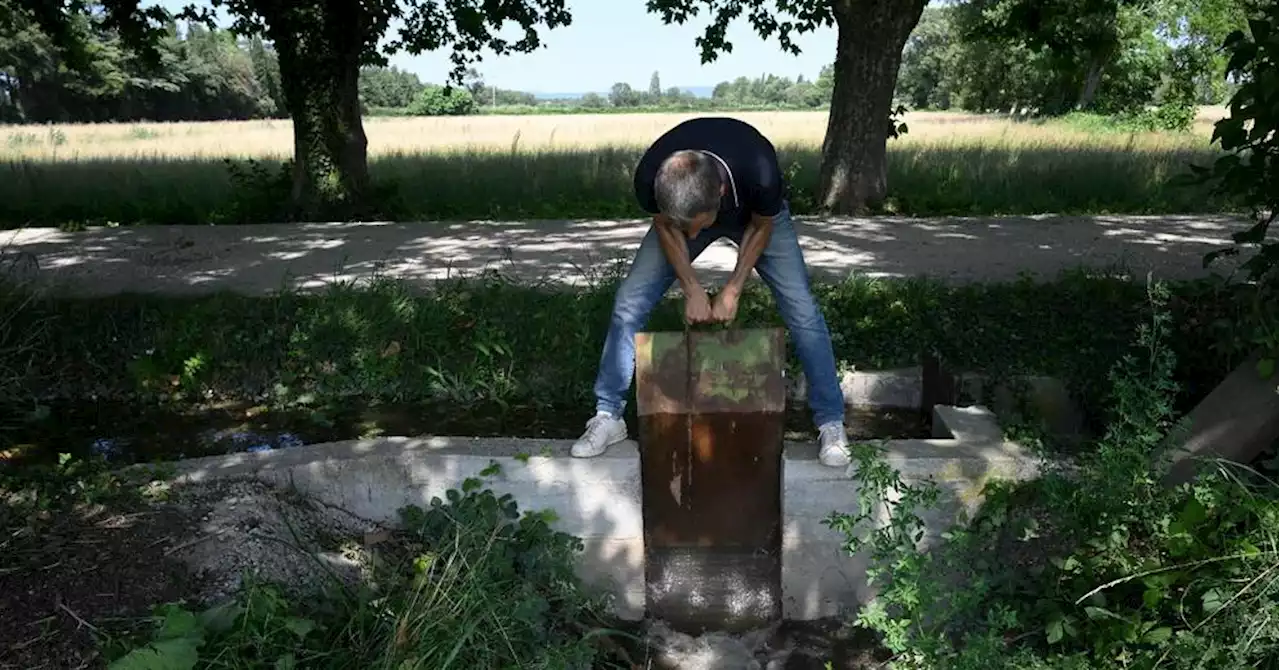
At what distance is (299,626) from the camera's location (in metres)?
2.91

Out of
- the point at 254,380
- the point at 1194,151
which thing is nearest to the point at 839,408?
the point at 254,380

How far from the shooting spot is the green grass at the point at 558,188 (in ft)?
35.5

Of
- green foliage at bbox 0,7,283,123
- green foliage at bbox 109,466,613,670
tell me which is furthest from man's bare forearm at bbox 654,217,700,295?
green foliage at bbox 0,7,283,123

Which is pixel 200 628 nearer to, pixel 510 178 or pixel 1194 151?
pixel 510 178

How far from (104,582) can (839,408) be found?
115 inches

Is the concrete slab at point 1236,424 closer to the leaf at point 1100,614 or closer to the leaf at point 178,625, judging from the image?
the leaf at point 1100,614

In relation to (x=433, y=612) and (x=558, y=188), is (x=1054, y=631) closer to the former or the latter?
(x=433, y=612)

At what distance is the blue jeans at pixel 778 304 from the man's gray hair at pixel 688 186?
→ 20.6 inches

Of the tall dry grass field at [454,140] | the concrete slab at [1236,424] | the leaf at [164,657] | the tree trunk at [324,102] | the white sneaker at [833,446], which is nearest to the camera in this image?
the leaf at [164,657]

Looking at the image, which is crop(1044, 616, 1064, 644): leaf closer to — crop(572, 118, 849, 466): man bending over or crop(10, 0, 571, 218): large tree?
crop(572, 118, 849, 466): man bending over

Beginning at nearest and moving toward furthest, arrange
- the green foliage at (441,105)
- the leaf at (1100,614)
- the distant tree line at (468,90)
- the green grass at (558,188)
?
the leaf at (1100,614)
the green grass at (558,188)
the distant tree line at (468,90)
the green foliage at (441,105)

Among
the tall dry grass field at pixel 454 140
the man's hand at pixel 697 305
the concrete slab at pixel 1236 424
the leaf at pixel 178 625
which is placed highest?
the tall dry grass field at pixel 454 140

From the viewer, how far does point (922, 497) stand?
336 cm

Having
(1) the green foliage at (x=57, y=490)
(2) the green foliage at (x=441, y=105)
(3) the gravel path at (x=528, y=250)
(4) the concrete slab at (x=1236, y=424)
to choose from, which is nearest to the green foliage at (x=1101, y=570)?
(4) the concrete slab at (x=1236, y=424)
